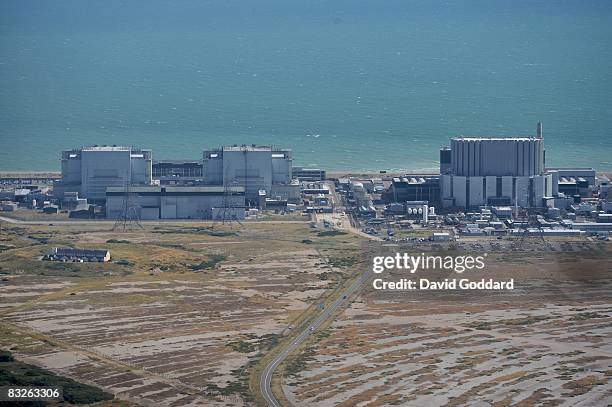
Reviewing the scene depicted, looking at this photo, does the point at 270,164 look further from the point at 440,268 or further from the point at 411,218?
the point at 440,268

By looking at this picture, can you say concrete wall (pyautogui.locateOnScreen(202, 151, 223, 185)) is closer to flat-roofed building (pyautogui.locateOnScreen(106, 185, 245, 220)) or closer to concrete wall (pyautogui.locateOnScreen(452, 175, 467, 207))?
flat-roofed building (pyautogui.locateOnScreen(106, 185, 245, 220))

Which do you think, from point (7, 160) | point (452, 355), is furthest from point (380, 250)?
point (7, 160)

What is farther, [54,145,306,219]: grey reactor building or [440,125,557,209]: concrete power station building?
[54,145,306,219]: grey reactor building

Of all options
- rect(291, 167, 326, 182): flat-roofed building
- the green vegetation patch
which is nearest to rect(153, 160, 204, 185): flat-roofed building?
rect(291, 167, 326, 182): flat-roofed building

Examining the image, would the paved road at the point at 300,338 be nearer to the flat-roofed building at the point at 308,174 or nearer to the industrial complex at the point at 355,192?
the industrial complex at the point at 355,192

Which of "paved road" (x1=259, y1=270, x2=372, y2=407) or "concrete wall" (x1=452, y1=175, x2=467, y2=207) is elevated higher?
"concrete wall" (x1=452, y1=175, x2=467, y2=207)

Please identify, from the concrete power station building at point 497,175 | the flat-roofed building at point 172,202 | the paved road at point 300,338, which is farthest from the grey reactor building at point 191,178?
the paved road at point 300,338
